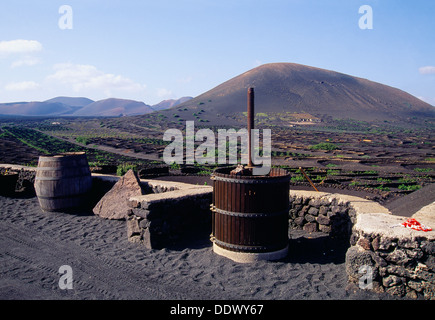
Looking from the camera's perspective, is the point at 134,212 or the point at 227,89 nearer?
the point at 134,212

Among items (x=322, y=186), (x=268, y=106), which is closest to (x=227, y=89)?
(x=268, y=106)

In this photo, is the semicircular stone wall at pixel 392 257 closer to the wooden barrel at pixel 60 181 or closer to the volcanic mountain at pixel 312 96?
the wooden barrel at pixel 60 181

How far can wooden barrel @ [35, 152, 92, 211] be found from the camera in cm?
926

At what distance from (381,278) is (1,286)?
17.8 ft

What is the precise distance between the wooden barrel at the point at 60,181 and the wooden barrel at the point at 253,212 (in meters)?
4.58

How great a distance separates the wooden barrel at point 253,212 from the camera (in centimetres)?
627

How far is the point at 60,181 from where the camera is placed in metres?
9.27

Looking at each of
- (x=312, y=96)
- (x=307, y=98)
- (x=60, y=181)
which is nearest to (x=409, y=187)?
(x=60, y=181)

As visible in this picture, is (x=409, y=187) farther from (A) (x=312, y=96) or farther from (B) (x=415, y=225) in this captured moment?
(A) (x=312, y=96)

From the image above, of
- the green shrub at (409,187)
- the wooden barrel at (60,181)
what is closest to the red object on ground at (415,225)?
the wooden barrel at (60,181)

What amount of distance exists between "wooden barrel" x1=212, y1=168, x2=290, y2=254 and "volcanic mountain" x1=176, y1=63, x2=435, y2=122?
93243 millimetres

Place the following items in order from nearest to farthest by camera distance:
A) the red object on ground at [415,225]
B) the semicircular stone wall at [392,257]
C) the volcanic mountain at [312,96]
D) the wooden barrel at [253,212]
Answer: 1. the semicircular stone wall at [392,257]
2. the red object on ground at [415,225]
3. the wooden barrel at [253,212]
4. the volcanic mountain at [312,96]

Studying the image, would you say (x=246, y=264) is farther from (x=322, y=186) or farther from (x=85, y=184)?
(x=322, y=186)

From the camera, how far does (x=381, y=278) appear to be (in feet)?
16.8
